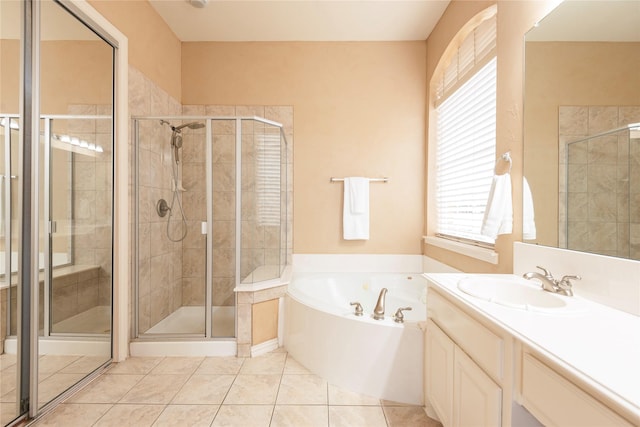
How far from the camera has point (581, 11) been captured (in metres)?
1.24

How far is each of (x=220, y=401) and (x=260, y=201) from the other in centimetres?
133

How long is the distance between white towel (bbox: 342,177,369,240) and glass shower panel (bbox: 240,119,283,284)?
0.66 metres

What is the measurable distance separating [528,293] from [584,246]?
280 mm

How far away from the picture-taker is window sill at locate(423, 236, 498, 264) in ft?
5.89

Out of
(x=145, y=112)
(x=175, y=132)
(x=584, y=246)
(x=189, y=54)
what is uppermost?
(x=189, y=54)

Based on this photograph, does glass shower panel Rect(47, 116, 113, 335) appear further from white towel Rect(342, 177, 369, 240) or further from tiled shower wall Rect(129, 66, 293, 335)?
white towel Rect(342, 177, 369, 240)

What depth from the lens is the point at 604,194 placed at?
45.1 inches

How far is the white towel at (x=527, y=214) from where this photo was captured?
1484 millimetres

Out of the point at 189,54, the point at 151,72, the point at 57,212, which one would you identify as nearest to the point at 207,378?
the point at 57,212

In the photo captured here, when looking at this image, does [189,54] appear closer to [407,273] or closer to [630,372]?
[407,273]

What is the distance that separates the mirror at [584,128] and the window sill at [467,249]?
300mm

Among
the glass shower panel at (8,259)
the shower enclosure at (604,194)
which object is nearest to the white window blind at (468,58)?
the shower enclosure at (604,194)

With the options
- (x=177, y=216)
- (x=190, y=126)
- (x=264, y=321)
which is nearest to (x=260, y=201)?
(x=177, y=216)

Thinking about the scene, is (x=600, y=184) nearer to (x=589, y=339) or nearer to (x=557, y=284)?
(x=557, y=284)
